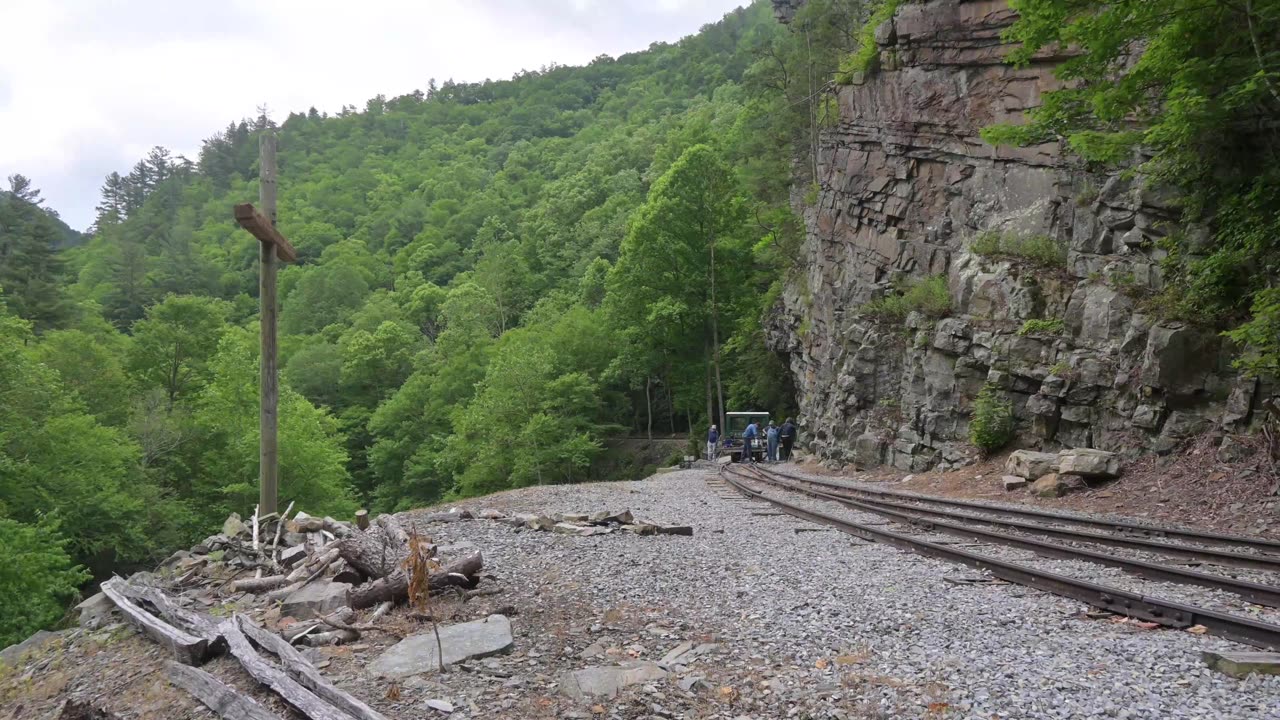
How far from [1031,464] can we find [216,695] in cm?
1340

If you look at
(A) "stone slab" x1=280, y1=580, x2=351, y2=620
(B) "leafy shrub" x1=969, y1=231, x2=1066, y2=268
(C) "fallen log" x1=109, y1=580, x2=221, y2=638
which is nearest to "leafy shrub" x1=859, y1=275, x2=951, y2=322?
(B) "leafy shrub" x1=969, y1=231, x2=1066, y2=268

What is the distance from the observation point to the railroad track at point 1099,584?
5.29 metres

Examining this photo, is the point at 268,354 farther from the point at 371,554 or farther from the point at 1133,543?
the point at 1133,543

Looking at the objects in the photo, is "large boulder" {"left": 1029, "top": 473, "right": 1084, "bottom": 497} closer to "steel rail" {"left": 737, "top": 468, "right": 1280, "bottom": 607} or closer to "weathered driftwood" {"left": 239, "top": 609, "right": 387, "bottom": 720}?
"steel rail" {"left": 737, "top": 468, "right": 1280, "bottom": 607}

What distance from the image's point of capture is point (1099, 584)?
6676 mm

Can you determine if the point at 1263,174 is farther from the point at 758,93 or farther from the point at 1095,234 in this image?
the point at 758,93

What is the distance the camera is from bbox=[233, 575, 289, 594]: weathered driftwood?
314 inches

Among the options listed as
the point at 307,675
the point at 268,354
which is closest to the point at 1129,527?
the point at 307,675

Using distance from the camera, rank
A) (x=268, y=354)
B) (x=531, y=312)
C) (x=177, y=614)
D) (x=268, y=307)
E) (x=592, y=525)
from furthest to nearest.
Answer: (x=531, y=312) < (x=592, y=525) < (x=268, y=354) < (x=268, y=307) < (x=177, y=614)

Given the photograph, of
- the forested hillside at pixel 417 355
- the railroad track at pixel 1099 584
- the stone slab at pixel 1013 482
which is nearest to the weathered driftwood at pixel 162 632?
the railroad track at pixel 1099 584

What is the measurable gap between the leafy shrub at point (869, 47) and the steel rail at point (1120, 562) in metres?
17.9

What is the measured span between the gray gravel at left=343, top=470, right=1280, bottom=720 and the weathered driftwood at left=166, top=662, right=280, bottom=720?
91 centimetres

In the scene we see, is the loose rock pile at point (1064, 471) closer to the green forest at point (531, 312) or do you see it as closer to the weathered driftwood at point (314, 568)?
the green forest at point (531, 312)

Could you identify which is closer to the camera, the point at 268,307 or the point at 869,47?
the point at 268,307
